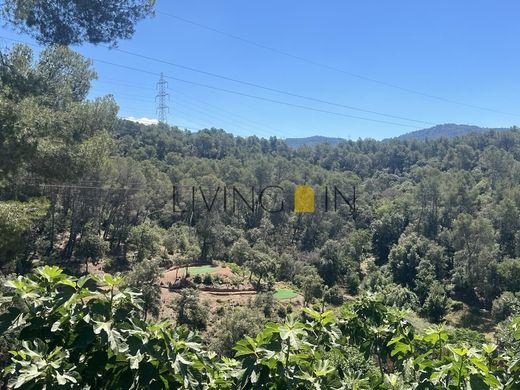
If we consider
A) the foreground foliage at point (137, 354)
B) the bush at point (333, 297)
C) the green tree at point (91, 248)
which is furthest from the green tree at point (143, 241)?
the foreground foliage at point (137, 354)

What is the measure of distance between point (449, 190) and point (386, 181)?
59.6 feet

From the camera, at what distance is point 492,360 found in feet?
6.43

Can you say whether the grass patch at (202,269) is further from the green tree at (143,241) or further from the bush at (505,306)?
the bush at (505,306)

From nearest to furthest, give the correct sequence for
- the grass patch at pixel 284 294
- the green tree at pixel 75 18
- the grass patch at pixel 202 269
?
the green tree at pixel 75 18 < the grass patch at pixel 284 294 < the grass patch at pixel 202 269

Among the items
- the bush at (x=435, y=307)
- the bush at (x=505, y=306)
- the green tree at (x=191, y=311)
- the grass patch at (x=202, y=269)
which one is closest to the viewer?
the green tree at (x=191, y=311)

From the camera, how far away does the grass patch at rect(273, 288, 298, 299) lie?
25.3 metres

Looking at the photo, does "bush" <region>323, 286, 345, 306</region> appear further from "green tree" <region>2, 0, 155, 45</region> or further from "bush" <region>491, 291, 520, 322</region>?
"green tree" <region>2, 0, 155, 45</region>

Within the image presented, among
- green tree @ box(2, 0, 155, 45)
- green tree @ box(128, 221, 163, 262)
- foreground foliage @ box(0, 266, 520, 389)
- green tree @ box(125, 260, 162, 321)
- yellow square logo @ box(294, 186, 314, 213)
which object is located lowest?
green tree @ box(125, 260, 162, 321)

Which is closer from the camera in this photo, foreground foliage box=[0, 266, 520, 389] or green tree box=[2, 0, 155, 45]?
foreground foliage box=[0, 266, 520, 389]

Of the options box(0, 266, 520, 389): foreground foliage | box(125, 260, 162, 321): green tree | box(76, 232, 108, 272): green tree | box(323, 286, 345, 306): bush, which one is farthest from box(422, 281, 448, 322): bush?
box(0, 266, 520, 389): foreground foliage

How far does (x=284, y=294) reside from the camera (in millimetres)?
25891

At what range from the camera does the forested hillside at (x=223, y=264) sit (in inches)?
63.1

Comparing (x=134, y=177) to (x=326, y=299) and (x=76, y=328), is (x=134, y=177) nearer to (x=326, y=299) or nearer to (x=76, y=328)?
(x=326, y=299)

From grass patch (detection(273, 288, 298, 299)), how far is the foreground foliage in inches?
933
